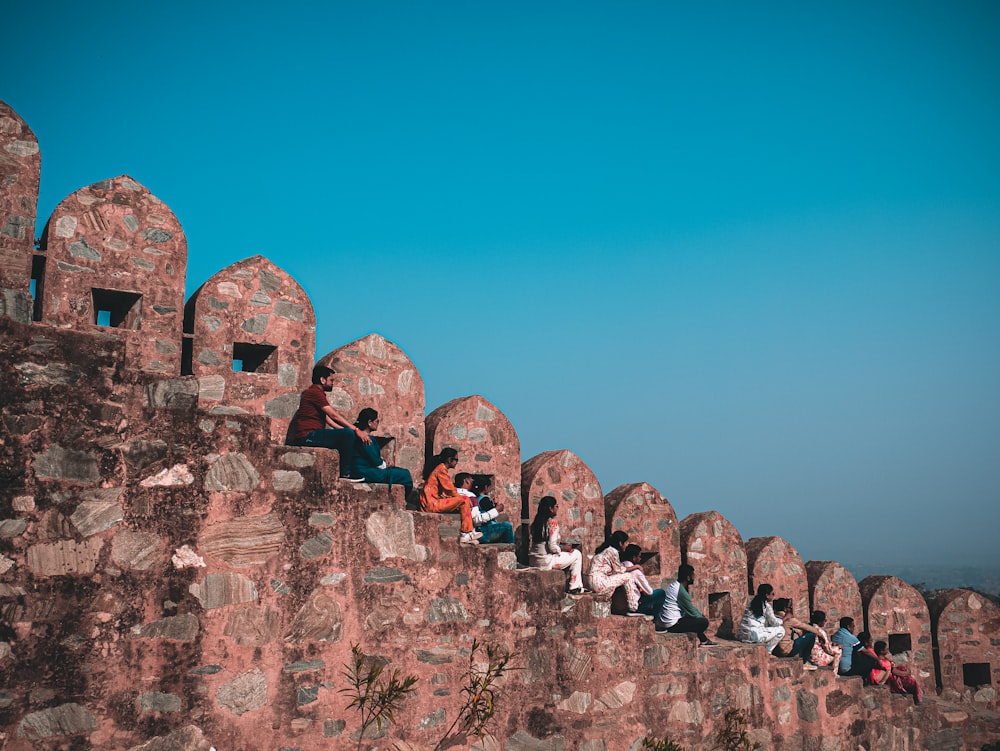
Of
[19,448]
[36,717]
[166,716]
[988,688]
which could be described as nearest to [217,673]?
[166,716]

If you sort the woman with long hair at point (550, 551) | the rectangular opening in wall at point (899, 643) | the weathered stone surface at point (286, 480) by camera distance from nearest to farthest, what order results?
the weathered stone surface at point (286, 480), the woman with long hair at point (550, 551), the rectangular opening in wall at point (899, 643)

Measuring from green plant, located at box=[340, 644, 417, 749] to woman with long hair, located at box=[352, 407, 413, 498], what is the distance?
59.0 inches

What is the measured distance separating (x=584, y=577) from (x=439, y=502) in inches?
115

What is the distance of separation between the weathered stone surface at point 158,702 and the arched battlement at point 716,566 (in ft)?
A: 23.5

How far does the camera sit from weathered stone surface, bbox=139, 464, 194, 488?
27.3ft

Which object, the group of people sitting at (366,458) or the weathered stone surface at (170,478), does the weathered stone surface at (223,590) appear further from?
the group of people sitting at (366,458)

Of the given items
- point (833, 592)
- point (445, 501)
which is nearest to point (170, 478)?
point (445, 501)

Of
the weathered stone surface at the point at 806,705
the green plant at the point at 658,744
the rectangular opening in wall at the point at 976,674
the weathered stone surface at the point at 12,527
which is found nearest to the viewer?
the weathered stone surface at the point at 12,527

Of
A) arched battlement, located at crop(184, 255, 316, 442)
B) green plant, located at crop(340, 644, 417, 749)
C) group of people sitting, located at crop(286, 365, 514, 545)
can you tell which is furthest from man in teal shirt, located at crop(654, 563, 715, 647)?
arched battlement, located at crop(184, 255, 316, 442)

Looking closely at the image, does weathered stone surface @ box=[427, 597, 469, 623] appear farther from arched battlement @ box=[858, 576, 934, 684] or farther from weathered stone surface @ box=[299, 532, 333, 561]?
arched battlement @ box=[858, 576, 934, 684]

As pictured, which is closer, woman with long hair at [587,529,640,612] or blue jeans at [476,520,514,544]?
blue jeans at [476,520,514,544]

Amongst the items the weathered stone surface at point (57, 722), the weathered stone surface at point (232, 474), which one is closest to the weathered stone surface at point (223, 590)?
the weathered stone surface at point (232, 474)

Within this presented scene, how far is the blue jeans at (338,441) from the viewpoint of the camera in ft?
31.4

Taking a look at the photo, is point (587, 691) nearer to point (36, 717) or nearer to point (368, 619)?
point (368, 619)
